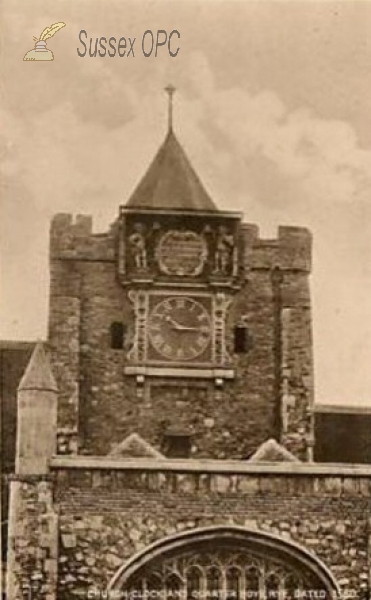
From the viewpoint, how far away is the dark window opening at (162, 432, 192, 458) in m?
17.7

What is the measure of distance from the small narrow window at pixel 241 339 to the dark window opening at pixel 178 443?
1.30 meters

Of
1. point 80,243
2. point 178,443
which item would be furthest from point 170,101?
point 178,443

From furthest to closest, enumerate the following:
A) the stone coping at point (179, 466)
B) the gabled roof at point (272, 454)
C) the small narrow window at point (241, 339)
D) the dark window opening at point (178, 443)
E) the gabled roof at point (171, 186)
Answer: the gabled roof at point (171, 186) → the small narrow window at point (241, 339) → the dark window opening at point (178, 443) → the gabled roof at point (272, 454) → the stone coping at point (179, 466)

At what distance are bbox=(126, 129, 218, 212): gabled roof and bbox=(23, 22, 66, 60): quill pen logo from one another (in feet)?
11.3

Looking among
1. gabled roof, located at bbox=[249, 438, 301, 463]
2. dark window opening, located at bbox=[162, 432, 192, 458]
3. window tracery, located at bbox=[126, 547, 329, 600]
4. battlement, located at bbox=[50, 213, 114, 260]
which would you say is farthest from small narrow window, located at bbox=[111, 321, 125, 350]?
window tracery, located at bbox=[126, 547, 329, 600]

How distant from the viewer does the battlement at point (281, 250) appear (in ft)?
60.1

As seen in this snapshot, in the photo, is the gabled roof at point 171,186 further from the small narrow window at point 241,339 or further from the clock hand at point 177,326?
the small narrow window at point 241,339

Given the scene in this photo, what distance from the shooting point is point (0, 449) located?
55.6ft

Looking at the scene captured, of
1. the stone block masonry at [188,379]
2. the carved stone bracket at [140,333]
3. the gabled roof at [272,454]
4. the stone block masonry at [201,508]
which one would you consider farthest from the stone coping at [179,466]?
the carved stone bracket at [140,333]

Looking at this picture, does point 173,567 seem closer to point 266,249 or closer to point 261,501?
point 261,501

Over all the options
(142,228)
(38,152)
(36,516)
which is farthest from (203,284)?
(36,516)

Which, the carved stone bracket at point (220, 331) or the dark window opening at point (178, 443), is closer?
the dark window opening at point (178, 443)

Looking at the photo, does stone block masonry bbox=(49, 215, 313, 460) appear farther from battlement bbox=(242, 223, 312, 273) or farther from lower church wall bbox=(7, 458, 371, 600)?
lower church wall bbox=(7, 458, 371, 600)

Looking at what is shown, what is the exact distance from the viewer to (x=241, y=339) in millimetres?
18109
